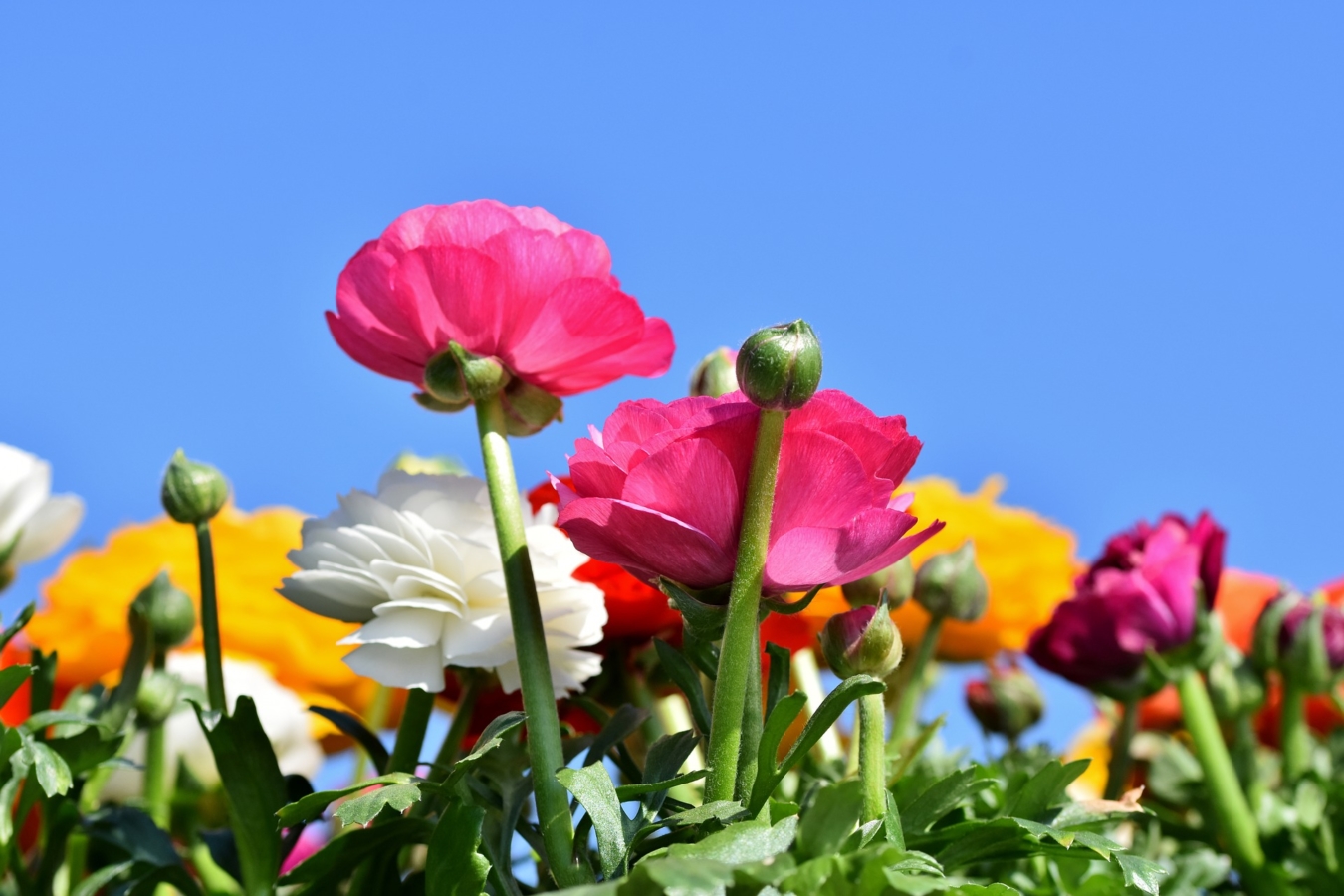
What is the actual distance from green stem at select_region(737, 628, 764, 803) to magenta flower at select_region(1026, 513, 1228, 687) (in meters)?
0.45

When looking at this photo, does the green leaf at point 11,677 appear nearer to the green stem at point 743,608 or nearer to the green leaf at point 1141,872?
the green stem at point 743,608

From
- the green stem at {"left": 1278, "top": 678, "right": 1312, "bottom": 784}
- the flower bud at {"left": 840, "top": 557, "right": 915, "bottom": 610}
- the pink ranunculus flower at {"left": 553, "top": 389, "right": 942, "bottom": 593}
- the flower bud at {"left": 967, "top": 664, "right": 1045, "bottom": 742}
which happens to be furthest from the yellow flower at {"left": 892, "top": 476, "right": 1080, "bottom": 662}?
the pink ranunculus flower at {"left": 553, "top": 389, "right": 942, "bottom": 593}

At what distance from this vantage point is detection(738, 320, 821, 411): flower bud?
0.44 metres

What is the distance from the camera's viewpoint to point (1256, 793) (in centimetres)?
88

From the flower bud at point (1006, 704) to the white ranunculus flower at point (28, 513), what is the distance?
2.17 feet

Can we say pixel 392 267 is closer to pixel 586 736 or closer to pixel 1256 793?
pixel 586 736

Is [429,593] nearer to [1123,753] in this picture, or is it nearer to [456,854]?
[456,854]

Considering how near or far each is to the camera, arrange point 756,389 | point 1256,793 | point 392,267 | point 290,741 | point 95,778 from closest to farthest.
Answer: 1. point 756,389
2. point 392,267
3. point 95,778
4. point 1256,793
5. point 290,741

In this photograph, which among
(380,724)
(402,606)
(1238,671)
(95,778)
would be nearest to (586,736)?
(402,606)

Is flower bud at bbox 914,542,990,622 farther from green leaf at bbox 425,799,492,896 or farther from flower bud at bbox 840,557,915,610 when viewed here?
green leaf at bbox 425,799,492,896

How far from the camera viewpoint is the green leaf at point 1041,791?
0.56 meters

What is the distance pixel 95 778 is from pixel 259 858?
0.20 metres

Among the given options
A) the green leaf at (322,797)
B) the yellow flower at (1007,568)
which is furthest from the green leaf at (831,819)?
the yellow flower at (1007,568)

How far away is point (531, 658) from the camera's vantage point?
1.65 feet
